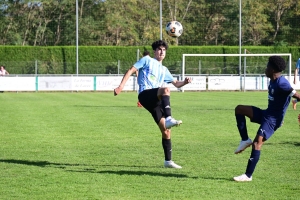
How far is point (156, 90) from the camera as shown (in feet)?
30.7

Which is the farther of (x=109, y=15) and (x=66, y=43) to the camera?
(x=109, y=15)

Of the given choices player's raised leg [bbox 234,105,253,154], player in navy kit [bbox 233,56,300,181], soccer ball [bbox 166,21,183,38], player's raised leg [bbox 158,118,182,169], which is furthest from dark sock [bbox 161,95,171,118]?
soccer ball [bbox 166,21,183,38]

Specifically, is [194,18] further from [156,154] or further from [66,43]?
[156,154]

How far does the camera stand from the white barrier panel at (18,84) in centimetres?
3925

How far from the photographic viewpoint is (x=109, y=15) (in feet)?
184

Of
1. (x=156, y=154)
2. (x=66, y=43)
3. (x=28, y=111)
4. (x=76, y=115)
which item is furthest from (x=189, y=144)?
(x=66, y=43)

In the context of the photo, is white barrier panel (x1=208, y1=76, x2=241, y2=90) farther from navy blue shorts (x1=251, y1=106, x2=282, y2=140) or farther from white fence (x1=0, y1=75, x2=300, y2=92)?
navy blue shorts (x1=251, y1=106, x2=282, y2=140)

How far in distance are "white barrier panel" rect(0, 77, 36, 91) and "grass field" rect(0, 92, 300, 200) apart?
2250 centimetres

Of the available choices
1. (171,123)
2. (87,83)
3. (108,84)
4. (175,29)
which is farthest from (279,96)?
(87,83)

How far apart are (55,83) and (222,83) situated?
10912mm

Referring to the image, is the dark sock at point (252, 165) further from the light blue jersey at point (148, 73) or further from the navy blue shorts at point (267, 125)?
the light blue jersey at point (148, 73)

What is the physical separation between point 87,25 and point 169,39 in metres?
8.22

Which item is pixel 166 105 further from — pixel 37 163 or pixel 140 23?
pixel 140 23

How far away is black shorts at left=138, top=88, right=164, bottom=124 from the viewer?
931cm
